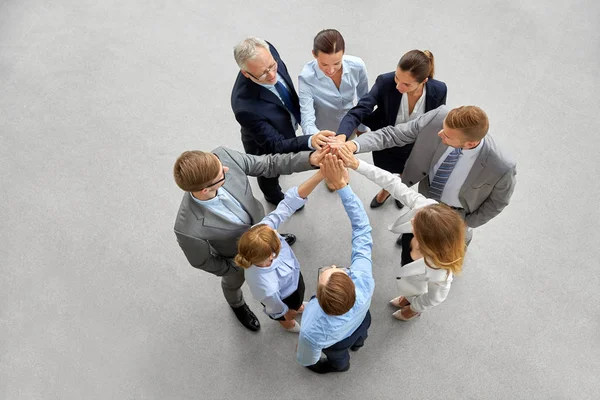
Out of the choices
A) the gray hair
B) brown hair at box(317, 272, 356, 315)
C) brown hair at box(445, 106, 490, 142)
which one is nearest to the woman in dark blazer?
brown hair at box(445, 106, 490, 142)

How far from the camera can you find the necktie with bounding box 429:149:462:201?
88.4 inches

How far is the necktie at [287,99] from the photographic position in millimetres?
2506

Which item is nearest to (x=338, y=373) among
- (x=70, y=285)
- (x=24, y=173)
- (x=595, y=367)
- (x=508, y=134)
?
(x=595, y=367)

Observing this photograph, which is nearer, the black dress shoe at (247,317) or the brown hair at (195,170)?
the brown hair at (195,170)

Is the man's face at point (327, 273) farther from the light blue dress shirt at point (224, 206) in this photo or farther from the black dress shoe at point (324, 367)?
the black dress shoe at point (324, 367)

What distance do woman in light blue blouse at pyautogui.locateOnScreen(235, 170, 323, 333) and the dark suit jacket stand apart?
0.33m

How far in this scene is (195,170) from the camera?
6.20 ft

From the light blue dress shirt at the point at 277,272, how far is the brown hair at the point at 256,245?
0.14m

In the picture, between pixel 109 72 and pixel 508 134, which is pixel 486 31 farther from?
pixel 109 72

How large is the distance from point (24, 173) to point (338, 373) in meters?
3.13

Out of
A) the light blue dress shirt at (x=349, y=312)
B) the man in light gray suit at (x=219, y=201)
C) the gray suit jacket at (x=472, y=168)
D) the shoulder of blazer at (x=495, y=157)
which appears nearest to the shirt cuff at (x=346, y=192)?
the light blue dress shirt at (x=349, y=312)

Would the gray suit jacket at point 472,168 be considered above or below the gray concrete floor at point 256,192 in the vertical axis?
above

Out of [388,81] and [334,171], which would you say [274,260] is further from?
[388,81]

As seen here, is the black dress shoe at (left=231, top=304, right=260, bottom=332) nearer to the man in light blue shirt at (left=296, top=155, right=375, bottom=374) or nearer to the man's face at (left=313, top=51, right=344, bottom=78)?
the man in light blue shirt at (left=296, top=155, right=375, bottom=374)
